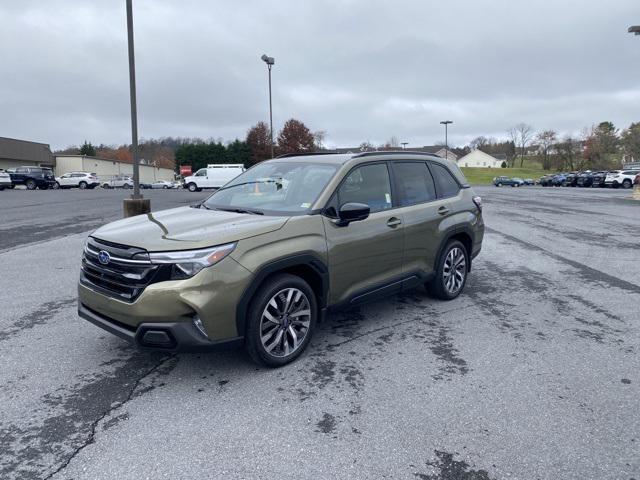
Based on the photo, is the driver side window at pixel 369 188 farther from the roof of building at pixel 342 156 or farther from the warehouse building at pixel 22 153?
the warehouse building at pixel 22 153

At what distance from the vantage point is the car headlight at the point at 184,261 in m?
3.24

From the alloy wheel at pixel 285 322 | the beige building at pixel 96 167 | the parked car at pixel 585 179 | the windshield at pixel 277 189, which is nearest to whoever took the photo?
the alloy wheel at pixel 285 322

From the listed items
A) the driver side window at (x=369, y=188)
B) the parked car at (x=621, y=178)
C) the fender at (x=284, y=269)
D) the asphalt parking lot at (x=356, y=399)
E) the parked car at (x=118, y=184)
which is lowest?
the asphalt parking lot at (x=356, y=399)

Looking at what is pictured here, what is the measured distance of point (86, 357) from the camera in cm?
400

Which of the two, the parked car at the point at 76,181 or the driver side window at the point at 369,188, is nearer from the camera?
the driver side window at the point at 369,188

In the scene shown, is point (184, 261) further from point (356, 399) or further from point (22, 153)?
point (22, 153)

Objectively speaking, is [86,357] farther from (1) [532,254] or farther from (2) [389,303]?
(1) [532,254]

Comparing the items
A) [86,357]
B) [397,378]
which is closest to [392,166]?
[397,378]

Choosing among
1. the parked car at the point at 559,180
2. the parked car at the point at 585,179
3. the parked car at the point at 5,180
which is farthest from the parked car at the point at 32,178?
the parked car at the point at 559,180

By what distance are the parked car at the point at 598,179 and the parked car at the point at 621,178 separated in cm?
172

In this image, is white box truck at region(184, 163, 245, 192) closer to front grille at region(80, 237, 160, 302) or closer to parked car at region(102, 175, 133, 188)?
parked car at region(102, 175, 133, 188)

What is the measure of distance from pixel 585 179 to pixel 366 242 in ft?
186

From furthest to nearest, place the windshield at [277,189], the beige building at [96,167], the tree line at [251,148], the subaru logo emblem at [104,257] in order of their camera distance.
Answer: the tree line at [251,148], the beige building at [96,167], the windshield at [277,189], the subaru logo emblem at [104,257]

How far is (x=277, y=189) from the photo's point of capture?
14.9 ft
